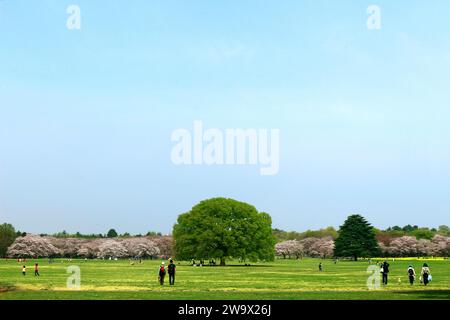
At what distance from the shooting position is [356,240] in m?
152

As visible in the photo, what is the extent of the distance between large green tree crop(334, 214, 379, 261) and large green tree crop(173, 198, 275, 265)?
4711 cm

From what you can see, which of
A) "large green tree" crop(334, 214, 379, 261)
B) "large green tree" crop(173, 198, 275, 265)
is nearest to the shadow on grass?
"large green tree" crop(173, 198, 275, 265)

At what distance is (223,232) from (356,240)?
57.9m

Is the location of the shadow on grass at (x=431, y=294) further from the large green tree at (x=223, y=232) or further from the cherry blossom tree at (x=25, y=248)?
the cherry blossom tree at (x=25, y=248)

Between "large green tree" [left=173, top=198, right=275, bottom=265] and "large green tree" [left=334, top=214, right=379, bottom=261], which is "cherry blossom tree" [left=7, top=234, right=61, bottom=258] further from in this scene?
"large green tree" [left=334, top=214, right=379, bottom=261]

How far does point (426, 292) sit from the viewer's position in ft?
123

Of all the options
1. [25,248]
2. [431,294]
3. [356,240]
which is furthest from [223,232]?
[25,248]

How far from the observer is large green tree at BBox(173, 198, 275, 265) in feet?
346

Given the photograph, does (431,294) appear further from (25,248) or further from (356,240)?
(25,248)
